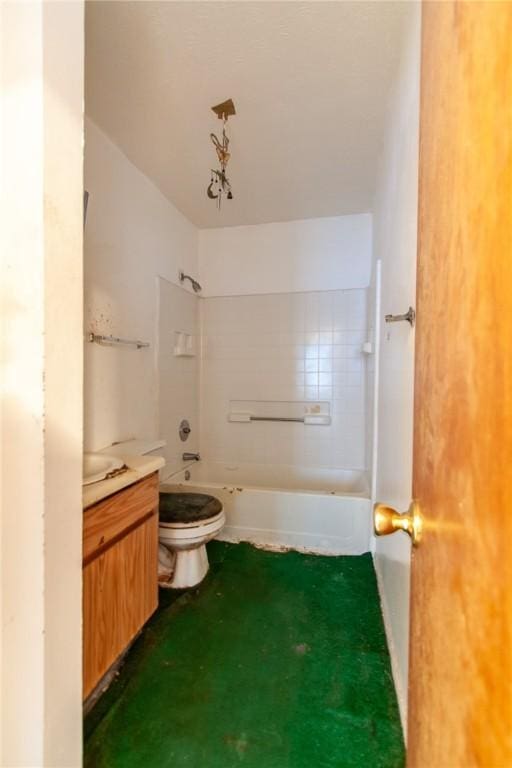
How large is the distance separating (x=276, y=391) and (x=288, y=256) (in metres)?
1.14

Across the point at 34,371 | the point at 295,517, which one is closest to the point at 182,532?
the point at 295,517

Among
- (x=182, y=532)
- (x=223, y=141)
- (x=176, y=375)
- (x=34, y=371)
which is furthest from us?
(x=176, y=375)

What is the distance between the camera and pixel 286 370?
3068mm

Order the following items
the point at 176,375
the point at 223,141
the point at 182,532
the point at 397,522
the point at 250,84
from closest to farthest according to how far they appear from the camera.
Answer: the point at 397,522 → the point at 250,84 → the point at 182,532 → the point at 223,141 → the point at 176,375

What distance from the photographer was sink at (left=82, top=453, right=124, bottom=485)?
134 centimetres

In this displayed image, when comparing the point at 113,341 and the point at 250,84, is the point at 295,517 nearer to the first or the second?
the point at 113,341

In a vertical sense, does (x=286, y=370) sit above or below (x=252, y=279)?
below

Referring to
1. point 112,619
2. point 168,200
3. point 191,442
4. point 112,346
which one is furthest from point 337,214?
point 112,619

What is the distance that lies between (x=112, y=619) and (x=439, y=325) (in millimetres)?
1437

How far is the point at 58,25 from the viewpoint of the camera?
82cm

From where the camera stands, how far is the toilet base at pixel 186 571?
6.13ft

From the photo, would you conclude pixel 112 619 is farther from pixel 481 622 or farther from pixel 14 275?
pixel 481 622

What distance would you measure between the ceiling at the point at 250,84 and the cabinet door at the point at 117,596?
1.85 metres

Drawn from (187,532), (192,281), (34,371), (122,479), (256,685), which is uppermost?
(192,281)
